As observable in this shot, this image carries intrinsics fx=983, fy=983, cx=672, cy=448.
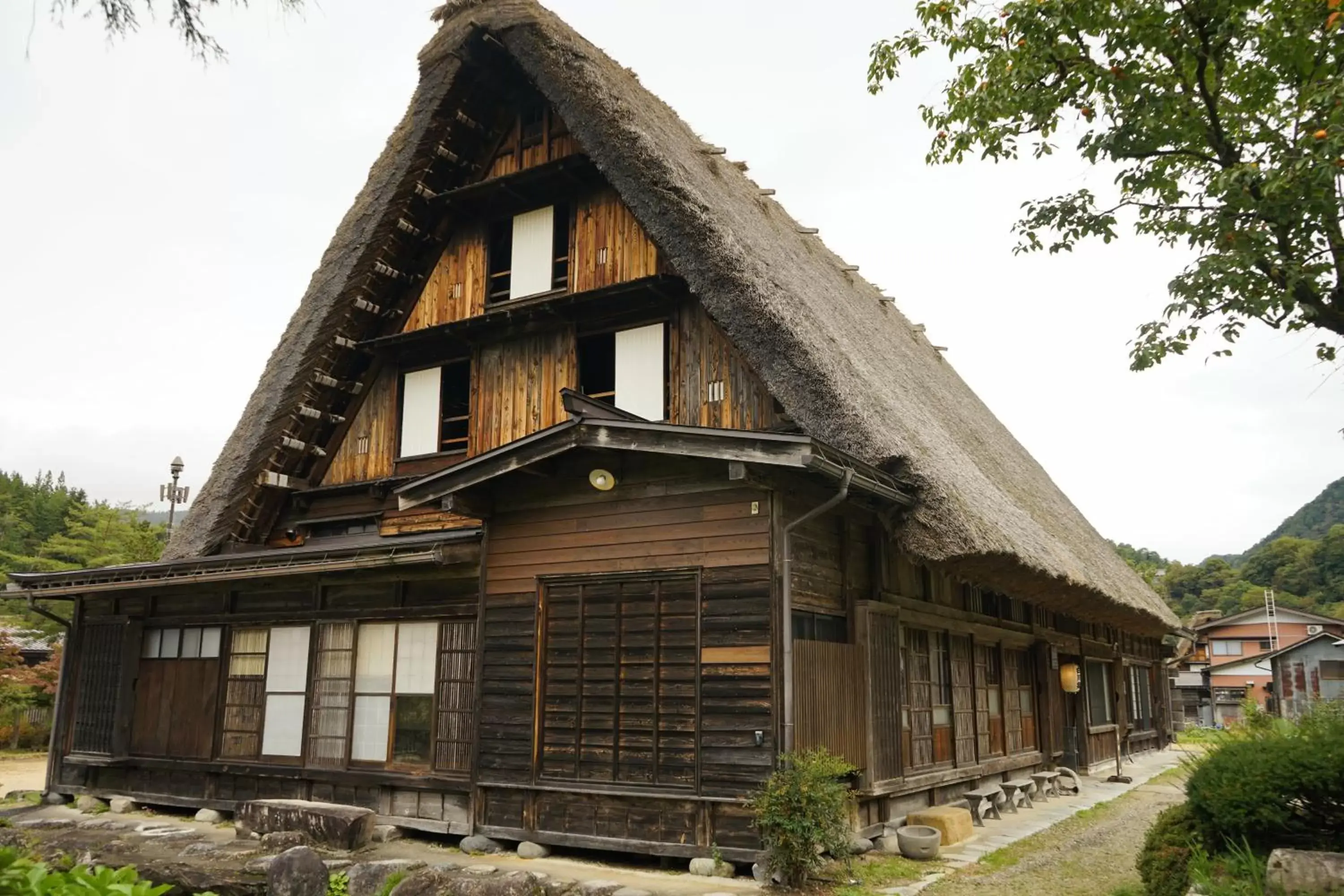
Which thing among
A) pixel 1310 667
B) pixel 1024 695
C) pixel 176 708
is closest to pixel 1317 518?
pixel 1310 667

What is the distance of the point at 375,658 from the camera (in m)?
11.4

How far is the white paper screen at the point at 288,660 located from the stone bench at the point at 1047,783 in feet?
31.8

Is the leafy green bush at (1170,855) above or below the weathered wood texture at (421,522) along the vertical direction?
below

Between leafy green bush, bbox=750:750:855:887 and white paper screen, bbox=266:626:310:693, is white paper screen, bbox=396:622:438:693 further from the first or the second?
leafy green bush, bbox=750:750:855:887

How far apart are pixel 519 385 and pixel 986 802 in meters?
7.51

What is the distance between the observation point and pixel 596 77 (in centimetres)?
1209

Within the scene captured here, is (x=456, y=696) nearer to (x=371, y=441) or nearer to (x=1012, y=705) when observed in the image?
(x=371, y=441)

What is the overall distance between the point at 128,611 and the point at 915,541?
431 inches

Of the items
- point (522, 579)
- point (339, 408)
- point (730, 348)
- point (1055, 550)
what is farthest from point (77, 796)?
point (1055, 550)

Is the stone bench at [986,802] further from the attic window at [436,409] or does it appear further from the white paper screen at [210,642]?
the white paper screen at [210,642]

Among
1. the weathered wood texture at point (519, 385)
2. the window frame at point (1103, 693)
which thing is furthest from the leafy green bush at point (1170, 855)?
the window frame at point (1103, 693)

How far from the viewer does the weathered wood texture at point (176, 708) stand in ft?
41.2

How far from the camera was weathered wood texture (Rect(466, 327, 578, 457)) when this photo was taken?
12102 mm

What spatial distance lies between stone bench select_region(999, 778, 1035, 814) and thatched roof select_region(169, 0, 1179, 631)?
8.06ft
